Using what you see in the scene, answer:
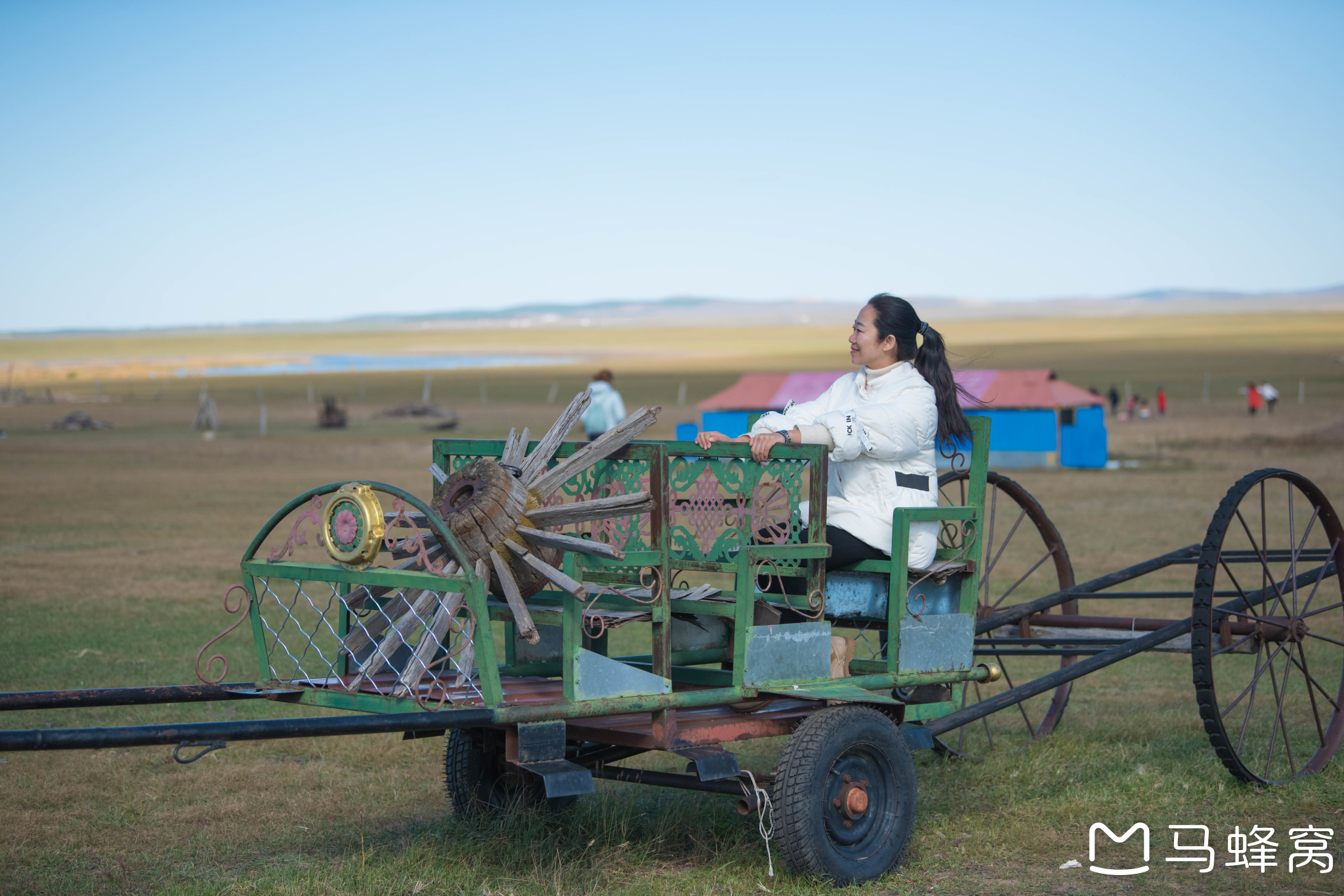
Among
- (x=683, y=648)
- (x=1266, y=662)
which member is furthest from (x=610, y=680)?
(x=1266, y=662)

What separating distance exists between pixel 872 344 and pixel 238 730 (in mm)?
3121

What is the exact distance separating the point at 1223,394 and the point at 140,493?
166 ft

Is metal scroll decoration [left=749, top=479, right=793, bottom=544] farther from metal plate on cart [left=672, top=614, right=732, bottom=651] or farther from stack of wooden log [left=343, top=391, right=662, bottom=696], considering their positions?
metal plate on cart [left=672, top=614, right=732, bottom=651]

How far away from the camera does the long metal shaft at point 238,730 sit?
3.44 metres

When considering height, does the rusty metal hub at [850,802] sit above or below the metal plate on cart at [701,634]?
below

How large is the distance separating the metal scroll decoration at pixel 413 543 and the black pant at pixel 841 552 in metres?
1.44

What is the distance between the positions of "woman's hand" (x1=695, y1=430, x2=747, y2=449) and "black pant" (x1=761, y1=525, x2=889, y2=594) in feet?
1.74

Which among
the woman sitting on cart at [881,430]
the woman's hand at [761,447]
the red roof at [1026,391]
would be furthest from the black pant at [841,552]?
the red roof at [1026,391]

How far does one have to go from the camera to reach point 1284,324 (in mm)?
165250

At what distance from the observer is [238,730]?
3652 millimetres

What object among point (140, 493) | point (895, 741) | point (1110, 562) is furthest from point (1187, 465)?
point (895, 741)

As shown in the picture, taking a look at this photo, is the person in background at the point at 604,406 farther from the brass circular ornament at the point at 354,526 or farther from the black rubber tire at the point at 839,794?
the brass circular ornament at the point at 354,526

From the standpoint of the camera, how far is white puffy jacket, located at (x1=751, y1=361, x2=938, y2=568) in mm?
5211

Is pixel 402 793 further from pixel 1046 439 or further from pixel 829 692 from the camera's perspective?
pixel 1046 439
